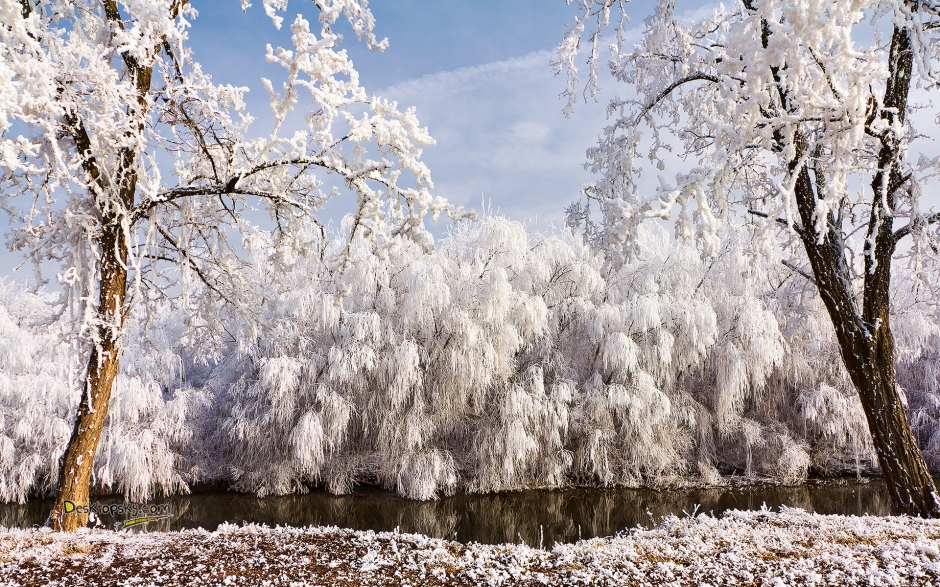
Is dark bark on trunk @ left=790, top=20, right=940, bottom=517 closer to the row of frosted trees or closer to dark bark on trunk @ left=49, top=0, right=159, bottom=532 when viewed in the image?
dark bark on trunk @ left=49, top=0, right=159, bottom=532

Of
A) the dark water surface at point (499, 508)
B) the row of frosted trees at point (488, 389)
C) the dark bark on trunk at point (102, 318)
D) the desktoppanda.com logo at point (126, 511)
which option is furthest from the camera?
the row of frosted trees at point (488, 389)

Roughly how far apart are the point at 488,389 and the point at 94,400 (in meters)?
8.27

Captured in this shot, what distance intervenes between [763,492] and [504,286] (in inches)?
255

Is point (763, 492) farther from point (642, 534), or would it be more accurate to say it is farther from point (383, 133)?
point (383, 133)

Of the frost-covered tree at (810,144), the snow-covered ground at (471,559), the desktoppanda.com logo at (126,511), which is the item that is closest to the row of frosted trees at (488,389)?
the desktoppanda.com logo at (126,511)

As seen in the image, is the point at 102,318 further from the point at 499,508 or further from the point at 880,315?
the point at 499,508

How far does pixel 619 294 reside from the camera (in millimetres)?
12633

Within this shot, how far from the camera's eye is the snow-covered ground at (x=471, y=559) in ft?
9.36

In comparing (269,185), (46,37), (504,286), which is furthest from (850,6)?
(504,286)

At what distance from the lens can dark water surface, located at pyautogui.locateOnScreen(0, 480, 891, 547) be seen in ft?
29.4

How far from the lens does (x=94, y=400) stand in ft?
14.6

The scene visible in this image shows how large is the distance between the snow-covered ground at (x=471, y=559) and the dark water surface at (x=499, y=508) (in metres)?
4.88

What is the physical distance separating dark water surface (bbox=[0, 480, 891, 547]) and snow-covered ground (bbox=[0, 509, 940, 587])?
488cm

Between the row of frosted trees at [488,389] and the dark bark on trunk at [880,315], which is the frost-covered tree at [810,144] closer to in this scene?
the dark bark on trunk at [880,315]
